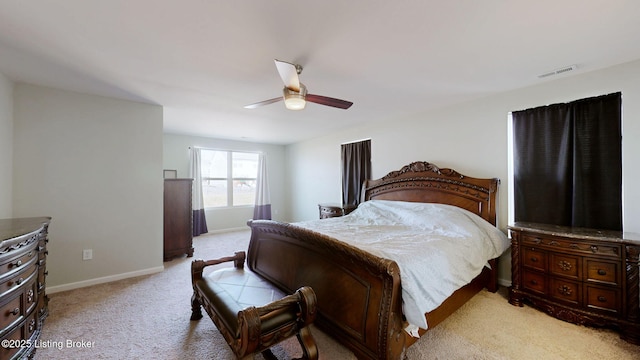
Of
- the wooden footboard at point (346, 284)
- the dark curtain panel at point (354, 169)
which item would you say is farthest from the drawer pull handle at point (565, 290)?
the dark curtain panel at point (354, 169)

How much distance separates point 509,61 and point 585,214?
176cm

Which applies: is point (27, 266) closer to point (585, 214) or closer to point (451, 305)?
point (451, 305)

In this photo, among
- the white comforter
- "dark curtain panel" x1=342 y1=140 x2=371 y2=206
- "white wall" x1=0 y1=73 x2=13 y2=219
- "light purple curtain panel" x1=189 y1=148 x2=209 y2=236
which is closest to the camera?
the white comforter

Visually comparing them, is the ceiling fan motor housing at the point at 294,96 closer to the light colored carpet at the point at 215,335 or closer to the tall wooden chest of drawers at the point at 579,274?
the light colored carpet at the point at 215,335

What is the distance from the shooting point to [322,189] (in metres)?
5.87

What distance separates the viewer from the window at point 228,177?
20.1 ft

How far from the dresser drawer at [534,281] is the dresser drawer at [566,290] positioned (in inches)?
2.3

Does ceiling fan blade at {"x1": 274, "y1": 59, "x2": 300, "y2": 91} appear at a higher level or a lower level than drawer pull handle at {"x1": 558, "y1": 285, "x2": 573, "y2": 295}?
higher

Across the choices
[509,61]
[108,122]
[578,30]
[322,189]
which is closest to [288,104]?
[509,61]

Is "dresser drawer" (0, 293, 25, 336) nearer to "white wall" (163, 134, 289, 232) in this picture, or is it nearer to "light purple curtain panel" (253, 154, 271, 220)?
"white wall" (163, 134, 289, 232)

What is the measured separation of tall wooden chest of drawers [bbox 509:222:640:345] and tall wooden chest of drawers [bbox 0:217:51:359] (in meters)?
4.11

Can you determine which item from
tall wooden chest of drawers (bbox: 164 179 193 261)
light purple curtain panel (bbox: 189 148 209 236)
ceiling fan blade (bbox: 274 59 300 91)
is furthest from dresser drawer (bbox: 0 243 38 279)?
light purple curtain panel (bbox: 189 148 209 236)

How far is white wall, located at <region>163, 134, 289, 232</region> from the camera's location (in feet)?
18.4

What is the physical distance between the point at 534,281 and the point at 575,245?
52 centimetres
